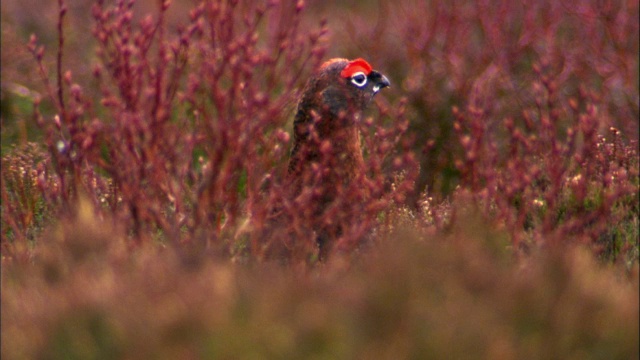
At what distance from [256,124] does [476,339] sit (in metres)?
1.52

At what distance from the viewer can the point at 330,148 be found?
4.28 m

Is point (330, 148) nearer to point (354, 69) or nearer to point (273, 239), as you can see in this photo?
point (273, 239)

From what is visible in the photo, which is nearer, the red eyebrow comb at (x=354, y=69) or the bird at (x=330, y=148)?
the bird at (x=330, y=148)

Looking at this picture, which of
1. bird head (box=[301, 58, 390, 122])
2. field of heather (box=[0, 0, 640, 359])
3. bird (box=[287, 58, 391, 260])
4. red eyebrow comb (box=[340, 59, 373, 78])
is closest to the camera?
field of heather (box=[0, 0, 640, 359])

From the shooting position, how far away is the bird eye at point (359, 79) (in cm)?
518

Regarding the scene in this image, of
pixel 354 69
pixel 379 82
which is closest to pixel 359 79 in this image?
pixel 354 69

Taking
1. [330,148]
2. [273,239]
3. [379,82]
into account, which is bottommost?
[273,239]

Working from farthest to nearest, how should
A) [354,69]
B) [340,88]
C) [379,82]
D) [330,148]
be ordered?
[379,82] < [354,69] < [340,88] < [330,148]

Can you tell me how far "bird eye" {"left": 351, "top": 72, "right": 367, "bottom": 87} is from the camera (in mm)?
5184

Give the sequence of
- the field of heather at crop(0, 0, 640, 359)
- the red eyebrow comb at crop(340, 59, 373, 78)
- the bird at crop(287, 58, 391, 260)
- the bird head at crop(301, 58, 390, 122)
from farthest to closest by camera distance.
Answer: the red eyebrow comb at crop(340, 59, 373, 78) < the bird head at crop(301, 58, 390, 122) < the bird at crop(287, 58, 391, 260) < the field of heather at crop(0, 0, 640, 359)

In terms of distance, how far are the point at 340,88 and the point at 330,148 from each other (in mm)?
854

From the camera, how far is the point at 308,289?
3133 millimetres

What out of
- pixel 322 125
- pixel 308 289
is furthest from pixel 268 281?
pixel 322 125

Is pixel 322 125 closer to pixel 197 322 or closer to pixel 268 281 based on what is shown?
pixel 268 281
